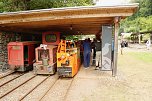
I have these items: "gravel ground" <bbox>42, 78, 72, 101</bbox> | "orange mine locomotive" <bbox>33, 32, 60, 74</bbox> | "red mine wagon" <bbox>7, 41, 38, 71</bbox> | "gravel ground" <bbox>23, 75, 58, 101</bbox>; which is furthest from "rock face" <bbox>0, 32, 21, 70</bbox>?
"gravel ground" <bbox>42, 78, 72, 101</bbox>

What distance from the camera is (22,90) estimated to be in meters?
10.7

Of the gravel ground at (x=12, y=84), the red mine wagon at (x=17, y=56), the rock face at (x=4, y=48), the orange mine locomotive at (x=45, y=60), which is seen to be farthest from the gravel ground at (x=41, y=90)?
the rock face at (x=4, y=48)

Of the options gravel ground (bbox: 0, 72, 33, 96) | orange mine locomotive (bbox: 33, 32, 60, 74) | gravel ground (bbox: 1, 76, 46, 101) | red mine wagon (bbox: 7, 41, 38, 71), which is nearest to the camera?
gravel ground (bbox: 1, 76, 46, 101)

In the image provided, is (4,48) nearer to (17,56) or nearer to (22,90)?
(17,56)

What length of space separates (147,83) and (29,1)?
15473 millimetres

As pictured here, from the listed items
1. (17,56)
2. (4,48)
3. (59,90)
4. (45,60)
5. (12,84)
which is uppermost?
(4,48)

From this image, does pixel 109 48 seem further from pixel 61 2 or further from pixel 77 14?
pixel 61 2

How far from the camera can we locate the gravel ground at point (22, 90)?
9475 millimetres

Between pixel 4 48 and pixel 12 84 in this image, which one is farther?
pixel 4 48

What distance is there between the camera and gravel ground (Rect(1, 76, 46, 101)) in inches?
373

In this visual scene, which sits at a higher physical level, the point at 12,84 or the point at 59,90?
the point at 12,84

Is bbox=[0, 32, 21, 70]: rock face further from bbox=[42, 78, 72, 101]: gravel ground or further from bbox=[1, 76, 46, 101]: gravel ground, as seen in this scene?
bbox=[42, 78, 72, 101]: gravel ground

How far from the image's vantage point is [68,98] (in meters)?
9.51

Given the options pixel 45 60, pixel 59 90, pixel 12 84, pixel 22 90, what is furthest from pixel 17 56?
pixel 59 90
